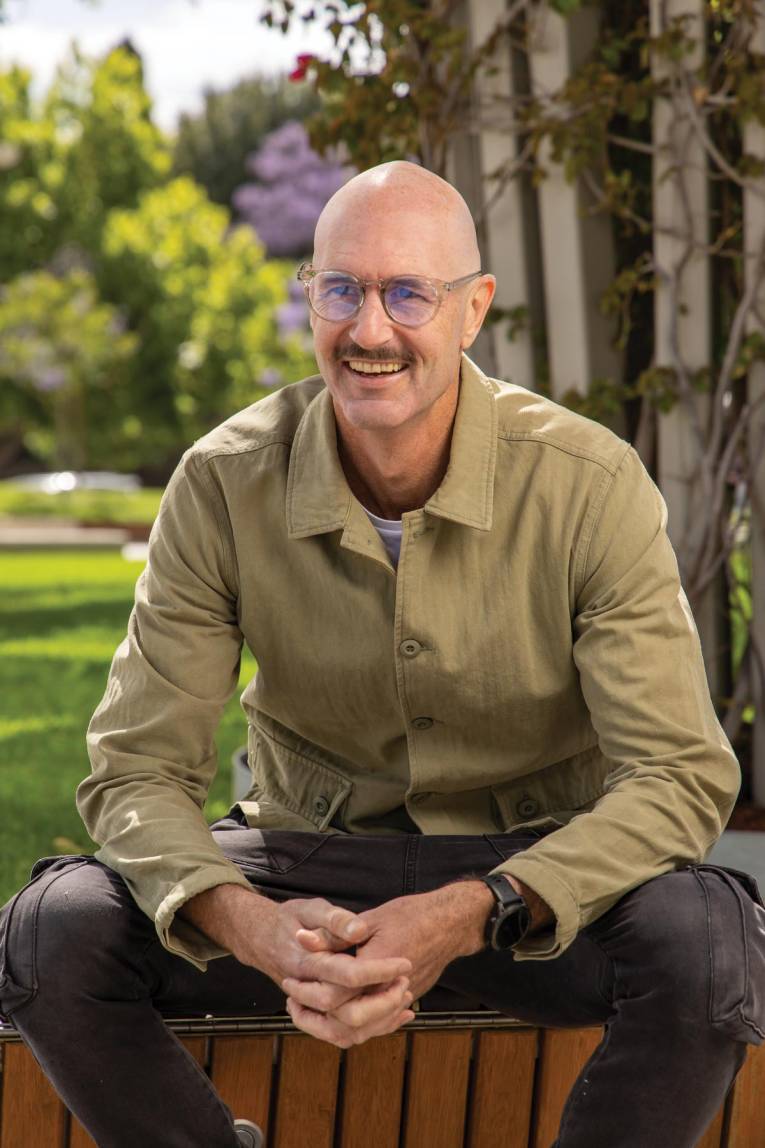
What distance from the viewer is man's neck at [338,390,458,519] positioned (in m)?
2.60

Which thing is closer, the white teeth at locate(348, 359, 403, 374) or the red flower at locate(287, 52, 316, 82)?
the white teeth at locate(348, 359, 403, 374)

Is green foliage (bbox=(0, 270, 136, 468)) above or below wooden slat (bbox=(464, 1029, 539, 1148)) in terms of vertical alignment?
below

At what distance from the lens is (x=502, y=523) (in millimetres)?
2539

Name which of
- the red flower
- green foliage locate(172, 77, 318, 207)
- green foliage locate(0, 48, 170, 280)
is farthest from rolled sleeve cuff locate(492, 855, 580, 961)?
green foliage locate(172, 77, 318, 207)

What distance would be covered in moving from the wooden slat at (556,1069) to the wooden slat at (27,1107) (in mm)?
786

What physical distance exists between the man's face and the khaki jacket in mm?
119

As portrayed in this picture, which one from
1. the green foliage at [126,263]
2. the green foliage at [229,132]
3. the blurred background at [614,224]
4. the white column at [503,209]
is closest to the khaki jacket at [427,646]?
the blurred background at [614,224]

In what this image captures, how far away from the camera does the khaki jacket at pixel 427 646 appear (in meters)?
2.41

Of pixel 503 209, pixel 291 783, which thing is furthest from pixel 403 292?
pixel 503 209

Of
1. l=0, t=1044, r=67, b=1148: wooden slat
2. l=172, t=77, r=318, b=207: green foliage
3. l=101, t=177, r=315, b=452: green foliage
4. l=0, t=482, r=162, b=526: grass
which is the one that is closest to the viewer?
l=0, t=1044, r=67, b=1148: wooden slat

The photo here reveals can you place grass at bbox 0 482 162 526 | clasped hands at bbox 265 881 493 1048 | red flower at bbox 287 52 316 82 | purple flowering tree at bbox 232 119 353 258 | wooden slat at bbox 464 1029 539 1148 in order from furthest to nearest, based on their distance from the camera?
purple flowering tree at bbox 232 119 353 258, grass at bbox 0 482 162 526, red flower at bbox 287 52 316 82, wooden slat at bbox 464 1029 539 1148, clasped hands at bbox 265 881 493 1048

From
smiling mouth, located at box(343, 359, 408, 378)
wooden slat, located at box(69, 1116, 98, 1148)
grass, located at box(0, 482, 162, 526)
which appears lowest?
grass, located at box(0, 482, 162, 526)

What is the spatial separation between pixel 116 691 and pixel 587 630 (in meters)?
0.80

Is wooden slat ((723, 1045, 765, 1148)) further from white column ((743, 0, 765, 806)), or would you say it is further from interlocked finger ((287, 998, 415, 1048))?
white column ((743, 0, 765, 806))
